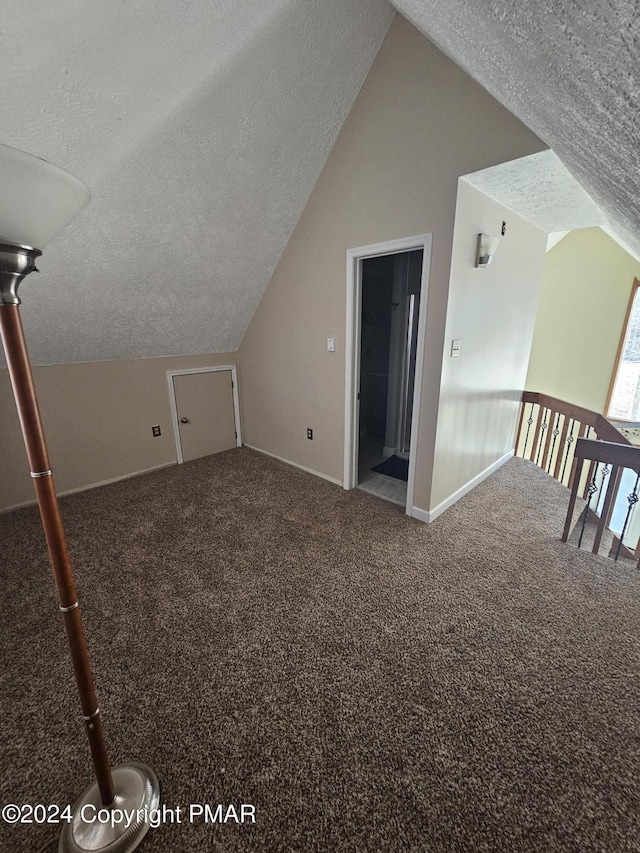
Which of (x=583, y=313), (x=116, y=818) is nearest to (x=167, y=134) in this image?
(x=116, y=818)

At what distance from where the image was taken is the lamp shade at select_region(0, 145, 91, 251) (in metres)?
0.58

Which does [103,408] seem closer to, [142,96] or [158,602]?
[158,602]

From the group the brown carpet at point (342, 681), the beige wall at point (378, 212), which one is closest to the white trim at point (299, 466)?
the beige wall at point (378, 212)

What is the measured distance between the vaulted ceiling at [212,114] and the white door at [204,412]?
24.0 inches

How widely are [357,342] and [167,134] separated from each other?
5.30 ft

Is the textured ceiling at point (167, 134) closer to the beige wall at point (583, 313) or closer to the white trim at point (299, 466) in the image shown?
the white trim at point (299, 466)

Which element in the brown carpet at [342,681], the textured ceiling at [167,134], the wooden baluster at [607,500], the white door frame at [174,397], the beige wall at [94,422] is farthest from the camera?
the white door frame at [174,397]

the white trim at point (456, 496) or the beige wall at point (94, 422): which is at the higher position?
the beige wall at point (94, 422)

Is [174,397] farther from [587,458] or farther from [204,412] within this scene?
[587,458]

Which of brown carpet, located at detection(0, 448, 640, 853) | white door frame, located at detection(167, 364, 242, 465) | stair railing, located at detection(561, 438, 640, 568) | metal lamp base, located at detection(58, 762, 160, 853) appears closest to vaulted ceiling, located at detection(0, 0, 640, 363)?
white door frame, located at detection(167, 364, 242, 465)

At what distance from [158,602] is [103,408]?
1898mm

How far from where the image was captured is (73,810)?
100 cm

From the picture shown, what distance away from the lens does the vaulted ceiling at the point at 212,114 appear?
844mm

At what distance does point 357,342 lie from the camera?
264cm
